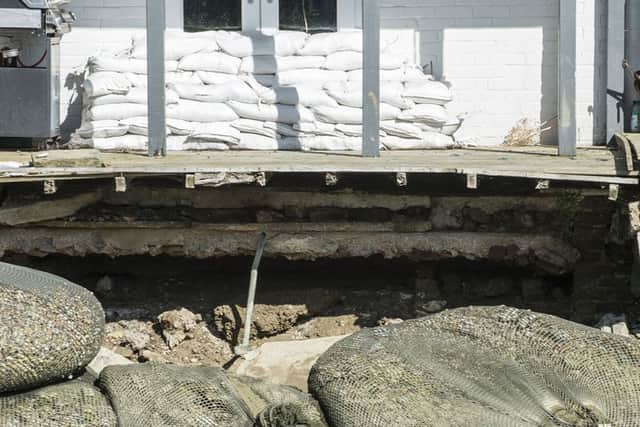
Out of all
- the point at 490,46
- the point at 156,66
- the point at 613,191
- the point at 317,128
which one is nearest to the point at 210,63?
the point at 156,66

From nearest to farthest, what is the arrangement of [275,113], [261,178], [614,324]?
[261,178] → [614,324] → [275,113]

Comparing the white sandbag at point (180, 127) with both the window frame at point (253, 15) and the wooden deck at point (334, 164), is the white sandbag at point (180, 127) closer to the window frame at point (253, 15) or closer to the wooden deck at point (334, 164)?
the wooden deck at point (334, 164)

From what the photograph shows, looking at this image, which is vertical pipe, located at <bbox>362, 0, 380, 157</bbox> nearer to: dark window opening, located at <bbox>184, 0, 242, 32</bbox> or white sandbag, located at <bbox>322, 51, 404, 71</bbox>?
white sandbag, located at <bbox>322, 51, 404, 71</bbox>

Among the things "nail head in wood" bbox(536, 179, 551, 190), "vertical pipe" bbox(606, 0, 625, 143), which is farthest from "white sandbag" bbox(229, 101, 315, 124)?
"vertical pipe" bbox(606, 0, 625, 143)

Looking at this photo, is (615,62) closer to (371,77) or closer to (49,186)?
(371,77)

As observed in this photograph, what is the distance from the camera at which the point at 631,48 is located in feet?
38.0

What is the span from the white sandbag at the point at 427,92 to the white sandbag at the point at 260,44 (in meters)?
1.12

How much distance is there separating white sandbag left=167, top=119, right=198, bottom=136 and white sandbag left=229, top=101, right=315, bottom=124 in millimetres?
409

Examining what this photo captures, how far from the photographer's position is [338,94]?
442 inches

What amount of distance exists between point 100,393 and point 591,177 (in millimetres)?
4103

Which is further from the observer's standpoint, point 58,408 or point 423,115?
point 423,115

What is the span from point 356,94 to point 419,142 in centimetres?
74

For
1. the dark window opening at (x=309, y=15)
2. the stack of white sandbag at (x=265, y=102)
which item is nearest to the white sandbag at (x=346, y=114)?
the stack of white sandbag at (x=265, y=102)

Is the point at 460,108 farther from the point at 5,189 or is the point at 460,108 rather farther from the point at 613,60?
the point at 5,189
